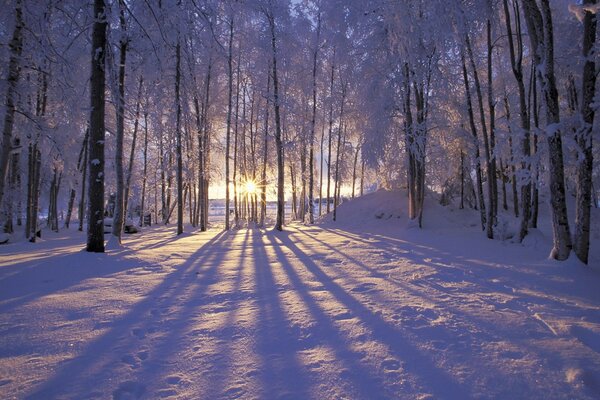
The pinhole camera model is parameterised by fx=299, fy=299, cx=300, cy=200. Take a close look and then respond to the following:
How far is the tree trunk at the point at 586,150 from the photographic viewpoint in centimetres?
591

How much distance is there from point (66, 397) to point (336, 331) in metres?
2.21

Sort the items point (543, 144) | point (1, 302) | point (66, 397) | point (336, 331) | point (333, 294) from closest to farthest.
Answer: point (66, 397) → point (336, 331) → point (1, 302) → point (333, 294) → point (543, 144)

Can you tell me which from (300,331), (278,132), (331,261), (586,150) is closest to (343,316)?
(300,331)

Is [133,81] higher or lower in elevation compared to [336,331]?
higher

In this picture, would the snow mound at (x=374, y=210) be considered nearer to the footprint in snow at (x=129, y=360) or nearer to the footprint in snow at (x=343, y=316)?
the footprint in snow at (x=343, y=316)

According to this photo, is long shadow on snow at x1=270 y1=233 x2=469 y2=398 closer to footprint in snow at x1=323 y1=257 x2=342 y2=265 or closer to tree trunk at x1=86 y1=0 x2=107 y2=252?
footprint in snow at x1=323 y1=257 x2=342 y2=265

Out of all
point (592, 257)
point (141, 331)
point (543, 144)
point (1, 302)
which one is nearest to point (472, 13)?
point (543, 144)

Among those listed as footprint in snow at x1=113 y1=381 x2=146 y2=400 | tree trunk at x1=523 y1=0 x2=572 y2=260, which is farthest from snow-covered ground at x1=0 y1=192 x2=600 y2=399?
tree trunk at x1=523 y1=0 x2=572 y2=260

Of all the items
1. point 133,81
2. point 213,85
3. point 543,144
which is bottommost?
point 543,144

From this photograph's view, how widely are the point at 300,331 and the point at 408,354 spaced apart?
1.04 m

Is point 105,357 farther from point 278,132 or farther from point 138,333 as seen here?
point 278,132

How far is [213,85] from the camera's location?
19172 millimetres

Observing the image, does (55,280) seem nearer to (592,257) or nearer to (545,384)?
(545,384)

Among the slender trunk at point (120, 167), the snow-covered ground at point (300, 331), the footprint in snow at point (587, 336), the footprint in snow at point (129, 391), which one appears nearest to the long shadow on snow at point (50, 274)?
the snow-covered ground at point (300, 331)
